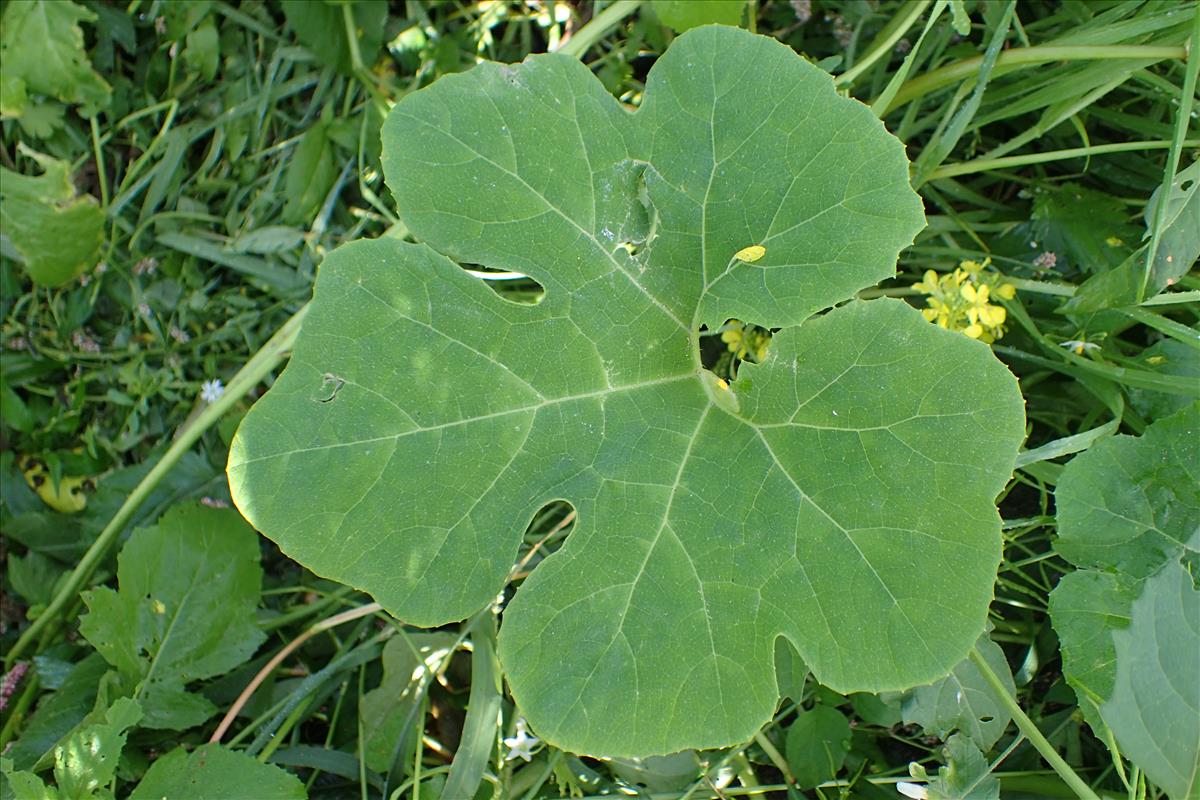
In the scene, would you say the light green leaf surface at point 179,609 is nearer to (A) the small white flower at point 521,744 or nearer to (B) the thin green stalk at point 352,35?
(A) the small white flower at point 521,744

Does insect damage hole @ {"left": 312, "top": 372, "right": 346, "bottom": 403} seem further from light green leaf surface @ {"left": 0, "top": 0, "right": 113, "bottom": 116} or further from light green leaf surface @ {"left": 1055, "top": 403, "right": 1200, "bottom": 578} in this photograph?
light green leaf surface @ {"left": 0, "top": 0, "right": 113, "bottom": 116}

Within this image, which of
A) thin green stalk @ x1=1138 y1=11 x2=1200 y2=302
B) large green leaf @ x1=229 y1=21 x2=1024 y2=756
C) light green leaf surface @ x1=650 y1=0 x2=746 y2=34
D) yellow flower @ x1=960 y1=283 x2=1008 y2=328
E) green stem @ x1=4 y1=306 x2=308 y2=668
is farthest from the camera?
green stem @ x1=4 y1=306 x2=308 y2=668

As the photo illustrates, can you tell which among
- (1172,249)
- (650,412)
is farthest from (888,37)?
(650,412)

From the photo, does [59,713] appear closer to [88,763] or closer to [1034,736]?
[88,763]

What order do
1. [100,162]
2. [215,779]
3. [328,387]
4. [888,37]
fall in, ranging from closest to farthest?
[328,387], [215,779], [888,37], [100,162]

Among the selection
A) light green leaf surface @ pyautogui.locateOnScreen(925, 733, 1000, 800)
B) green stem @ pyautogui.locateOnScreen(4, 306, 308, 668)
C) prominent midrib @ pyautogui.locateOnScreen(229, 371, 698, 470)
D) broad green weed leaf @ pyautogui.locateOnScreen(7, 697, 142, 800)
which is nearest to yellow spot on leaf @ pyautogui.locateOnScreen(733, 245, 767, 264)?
prominent midrib @ pyautogui.locateOnScreen(229, 371, 698, 470)

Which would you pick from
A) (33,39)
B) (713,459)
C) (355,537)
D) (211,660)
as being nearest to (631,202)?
(713,459)
